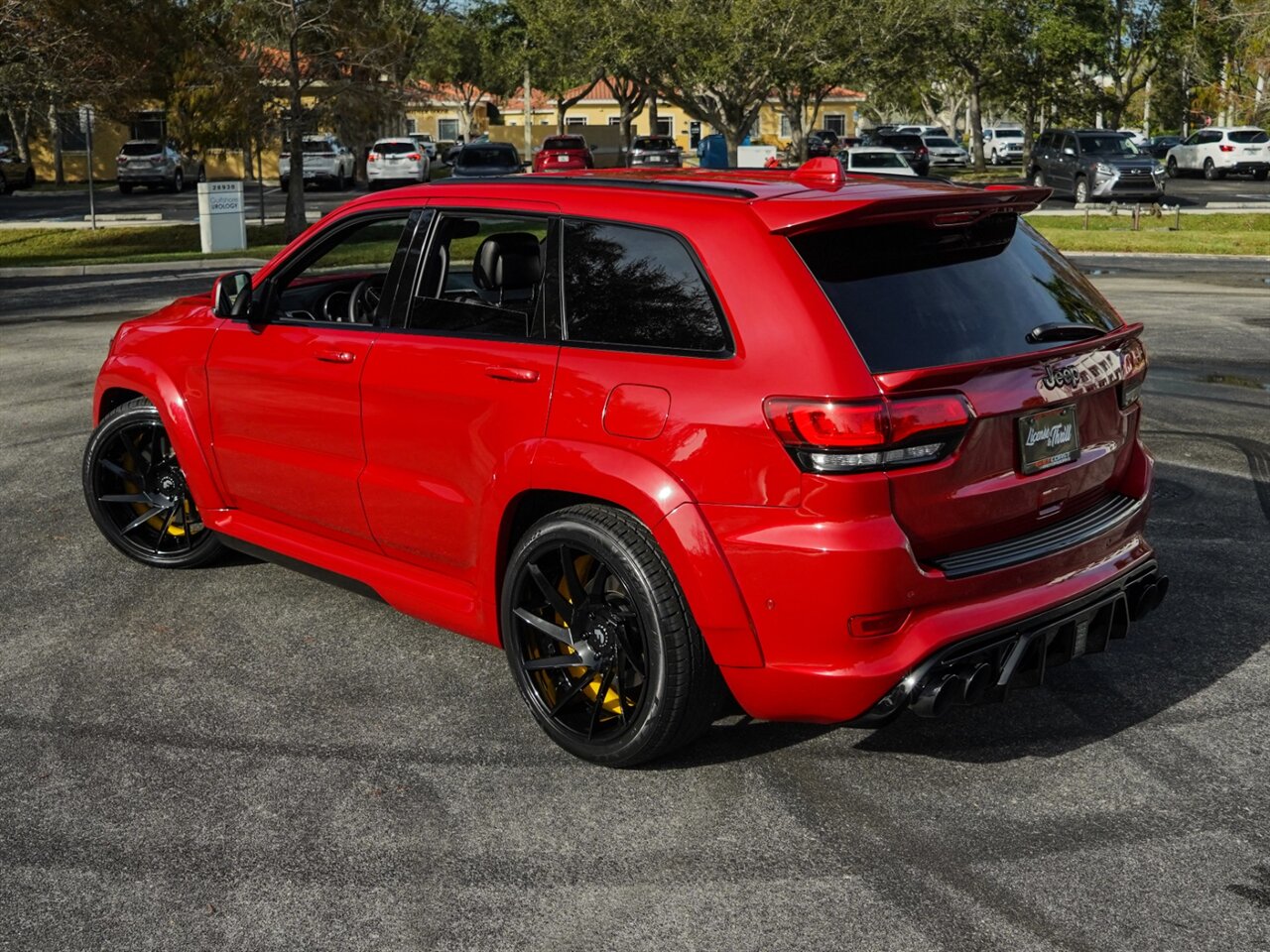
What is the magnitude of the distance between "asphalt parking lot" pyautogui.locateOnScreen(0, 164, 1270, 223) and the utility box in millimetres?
7961

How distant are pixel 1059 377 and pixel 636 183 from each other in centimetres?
144

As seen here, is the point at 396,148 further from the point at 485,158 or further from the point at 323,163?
the point at 485,158

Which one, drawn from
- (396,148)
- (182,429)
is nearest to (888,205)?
(182,429)

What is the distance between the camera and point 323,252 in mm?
5426

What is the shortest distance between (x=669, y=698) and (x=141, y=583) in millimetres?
3170

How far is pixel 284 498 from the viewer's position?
5.57 metres

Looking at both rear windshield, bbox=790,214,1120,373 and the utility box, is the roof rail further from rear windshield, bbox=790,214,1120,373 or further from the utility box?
the utility box

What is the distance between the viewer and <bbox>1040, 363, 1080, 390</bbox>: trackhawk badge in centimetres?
420

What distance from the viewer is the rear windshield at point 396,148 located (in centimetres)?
5225

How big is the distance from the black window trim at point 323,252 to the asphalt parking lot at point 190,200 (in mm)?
30573

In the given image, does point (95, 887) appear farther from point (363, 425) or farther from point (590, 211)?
point (590, 211)

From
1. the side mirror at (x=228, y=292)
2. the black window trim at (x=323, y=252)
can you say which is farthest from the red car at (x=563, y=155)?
the black window trim at (x=323, y=252)

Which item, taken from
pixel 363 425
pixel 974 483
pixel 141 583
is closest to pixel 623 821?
pixel 974 483

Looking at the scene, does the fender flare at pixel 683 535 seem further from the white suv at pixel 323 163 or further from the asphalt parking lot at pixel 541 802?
the white suv at pixel 323 163
